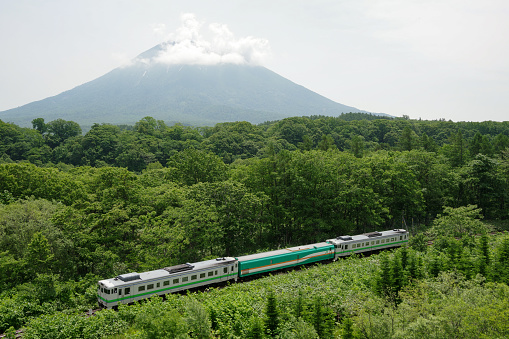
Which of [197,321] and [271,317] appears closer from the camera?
[197,321]

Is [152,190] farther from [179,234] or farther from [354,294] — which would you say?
[354,294]

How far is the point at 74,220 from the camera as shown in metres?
25.6

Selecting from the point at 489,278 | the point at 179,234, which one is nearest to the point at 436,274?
the point at 489,278

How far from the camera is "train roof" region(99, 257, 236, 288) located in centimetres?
1988

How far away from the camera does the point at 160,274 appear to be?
70.2 feet

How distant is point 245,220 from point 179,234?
7313mm

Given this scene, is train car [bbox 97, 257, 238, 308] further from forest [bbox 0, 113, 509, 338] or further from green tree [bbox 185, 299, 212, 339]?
green tree [bbox 185, 299, 212, 339]

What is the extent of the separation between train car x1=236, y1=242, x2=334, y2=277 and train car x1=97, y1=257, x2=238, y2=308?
3.35 ft

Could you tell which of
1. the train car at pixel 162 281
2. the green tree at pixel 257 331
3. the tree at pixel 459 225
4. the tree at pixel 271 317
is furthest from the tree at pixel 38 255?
the tree at pixel 459 225

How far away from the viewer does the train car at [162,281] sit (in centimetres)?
1950

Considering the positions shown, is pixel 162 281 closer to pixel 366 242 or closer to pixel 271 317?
pixel 271 317

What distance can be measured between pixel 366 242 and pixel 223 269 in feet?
46.6

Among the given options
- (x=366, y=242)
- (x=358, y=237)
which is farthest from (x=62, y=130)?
(x=366, y=242)

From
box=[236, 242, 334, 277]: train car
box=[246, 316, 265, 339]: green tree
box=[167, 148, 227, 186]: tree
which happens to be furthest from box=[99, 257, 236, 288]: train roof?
box=[167, 148, 227, 186]: tree
